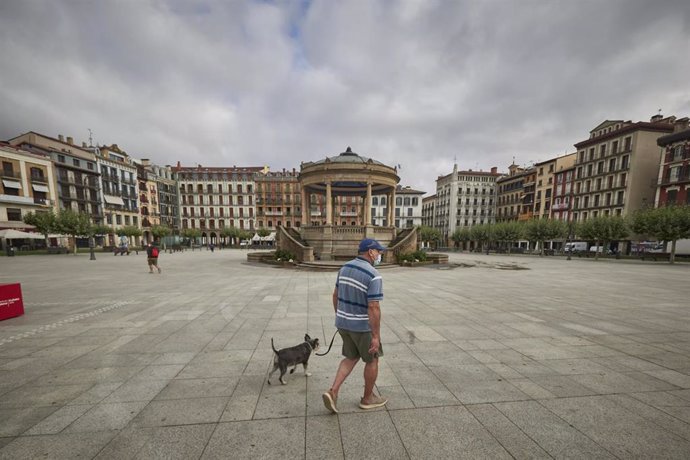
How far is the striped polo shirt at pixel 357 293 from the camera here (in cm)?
285

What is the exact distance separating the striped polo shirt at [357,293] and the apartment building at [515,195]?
61.9 m

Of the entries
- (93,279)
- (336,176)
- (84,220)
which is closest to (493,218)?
(336,176)

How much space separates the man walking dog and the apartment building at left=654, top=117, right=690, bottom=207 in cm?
5014

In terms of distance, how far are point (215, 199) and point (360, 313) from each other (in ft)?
226

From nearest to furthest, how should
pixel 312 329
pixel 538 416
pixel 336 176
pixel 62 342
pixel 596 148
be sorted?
pixel 538 416
pixel 62 342
pixel 312 329
pixel 336 176
pixel 596 148

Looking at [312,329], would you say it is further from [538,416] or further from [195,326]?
[538,416]

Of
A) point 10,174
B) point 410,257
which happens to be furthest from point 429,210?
point 10,174

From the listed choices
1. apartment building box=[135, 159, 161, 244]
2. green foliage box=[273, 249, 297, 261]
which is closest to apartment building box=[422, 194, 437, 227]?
green foliage box=[273, 249, 297, 261]

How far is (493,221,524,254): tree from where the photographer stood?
4000 cm

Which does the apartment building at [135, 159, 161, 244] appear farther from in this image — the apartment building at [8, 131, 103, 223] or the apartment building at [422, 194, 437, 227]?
the apartment building at [422, 194, 437, 227]

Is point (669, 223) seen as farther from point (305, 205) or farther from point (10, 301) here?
point (10, 301)

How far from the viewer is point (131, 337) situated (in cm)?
538

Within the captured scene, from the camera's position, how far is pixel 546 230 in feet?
118

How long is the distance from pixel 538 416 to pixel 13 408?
21.3 ft
